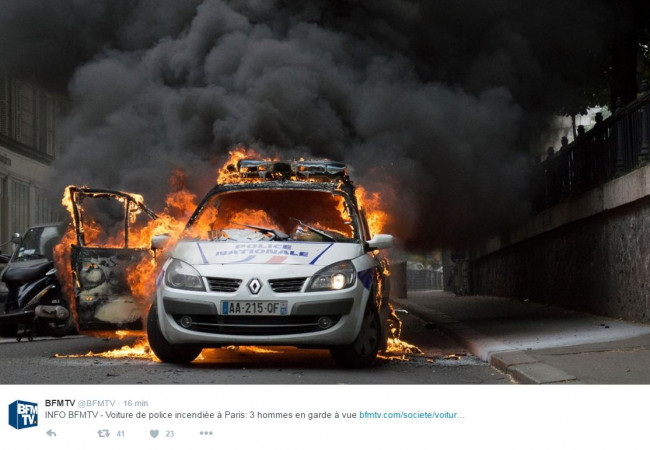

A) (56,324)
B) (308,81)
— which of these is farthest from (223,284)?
(308,81)

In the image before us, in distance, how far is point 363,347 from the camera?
642 centimetres

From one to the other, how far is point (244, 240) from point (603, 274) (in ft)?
13.8

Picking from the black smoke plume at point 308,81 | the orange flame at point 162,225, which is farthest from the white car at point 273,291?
the black smoke plume at point 308,81

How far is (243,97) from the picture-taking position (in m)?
9.71

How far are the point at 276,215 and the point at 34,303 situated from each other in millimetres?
2810

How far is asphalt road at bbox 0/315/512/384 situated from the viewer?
596 centimetres

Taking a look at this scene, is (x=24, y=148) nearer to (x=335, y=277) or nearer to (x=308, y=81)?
(x=308, y=81)

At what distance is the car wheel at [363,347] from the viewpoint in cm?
638

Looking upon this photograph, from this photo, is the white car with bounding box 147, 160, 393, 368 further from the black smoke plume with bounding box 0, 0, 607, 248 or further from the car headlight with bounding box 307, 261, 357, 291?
the black smoke plume with bounding box 0, 0, 607, 248

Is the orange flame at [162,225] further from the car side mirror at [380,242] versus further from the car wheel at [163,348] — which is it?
the car wheel at [163,348]

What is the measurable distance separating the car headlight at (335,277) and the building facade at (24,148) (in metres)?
4.84
